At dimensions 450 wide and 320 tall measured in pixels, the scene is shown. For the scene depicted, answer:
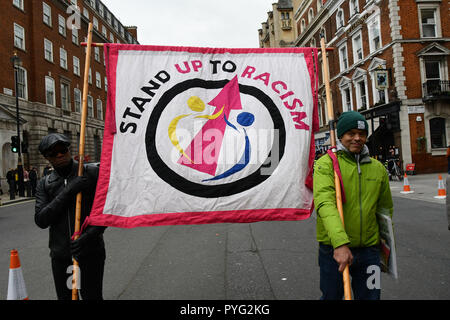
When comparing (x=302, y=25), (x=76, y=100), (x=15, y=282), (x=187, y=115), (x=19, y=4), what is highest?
(x=302, y=25)

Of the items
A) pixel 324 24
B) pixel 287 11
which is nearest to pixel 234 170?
pixel 324 24

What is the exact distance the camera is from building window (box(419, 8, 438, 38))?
21.1 meters

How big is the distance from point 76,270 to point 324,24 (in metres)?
33.3

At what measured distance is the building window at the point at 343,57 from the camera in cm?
2739

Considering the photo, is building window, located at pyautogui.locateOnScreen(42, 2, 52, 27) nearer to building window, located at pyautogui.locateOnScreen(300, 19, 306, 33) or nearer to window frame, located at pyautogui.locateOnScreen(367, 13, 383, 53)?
window frame, located at pyautogui.locateOnScreen(367, 13, 383, 53)

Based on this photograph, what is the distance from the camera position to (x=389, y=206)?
2.39m

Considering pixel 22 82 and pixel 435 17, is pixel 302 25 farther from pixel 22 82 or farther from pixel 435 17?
pixel 22 82

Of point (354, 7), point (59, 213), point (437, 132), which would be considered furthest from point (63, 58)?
point (59, 213)

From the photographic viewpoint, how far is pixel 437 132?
67.7 feet

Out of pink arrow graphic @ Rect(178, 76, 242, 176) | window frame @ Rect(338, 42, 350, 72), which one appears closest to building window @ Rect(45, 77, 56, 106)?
window frame @ Rect(338, 42, 350, 72)

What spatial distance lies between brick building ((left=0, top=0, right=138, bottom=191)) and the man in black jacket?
20.9 metres

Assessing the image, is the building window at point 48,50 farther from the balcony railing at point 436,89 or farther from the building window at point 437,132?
the building window at point 437,132

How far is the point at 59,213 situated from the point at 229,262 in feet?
9.79
